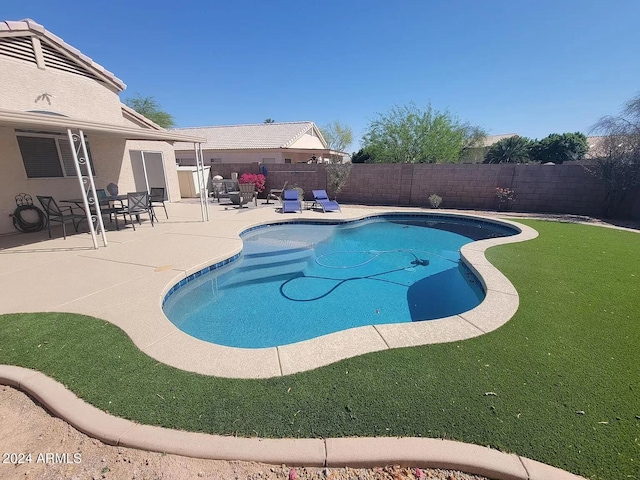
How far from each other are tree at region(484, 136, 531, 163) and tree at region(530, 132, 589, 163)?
4.11 feet

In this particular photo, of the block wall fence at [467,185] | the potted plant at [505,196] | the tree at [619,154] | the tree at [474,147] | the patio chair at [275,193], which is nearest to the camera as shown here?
the tree at [619,154]

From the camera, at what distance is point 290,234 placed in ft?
31.0

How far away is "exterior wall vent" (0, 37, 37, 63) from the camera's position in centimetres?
699

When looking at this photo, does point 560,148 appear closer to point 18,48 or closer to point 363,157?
point 363,157

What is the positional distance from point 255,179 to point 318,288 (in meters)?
10.6

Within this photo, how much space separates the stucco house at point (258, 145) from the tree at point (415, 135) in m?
5.65

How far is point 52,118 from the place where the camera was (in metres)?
5.45

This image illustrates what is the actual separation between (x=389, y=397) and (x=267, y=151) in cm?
2189

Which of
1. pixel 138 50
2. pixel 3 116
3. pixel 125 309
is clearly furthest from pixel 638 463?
pixel 138 50

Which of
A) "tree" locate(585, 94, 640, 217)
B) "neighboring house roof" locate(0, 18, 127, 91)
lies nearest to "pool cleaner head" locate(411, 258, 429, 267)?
"tree" locate(585, 94, 640, 217)

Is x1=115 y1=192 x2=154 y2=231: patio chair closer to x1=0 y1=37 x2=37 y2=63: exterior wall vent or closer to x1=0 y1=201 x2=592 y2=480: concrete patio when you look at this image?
x1=0 y1=201 x2=592 y2=480: concrete patio

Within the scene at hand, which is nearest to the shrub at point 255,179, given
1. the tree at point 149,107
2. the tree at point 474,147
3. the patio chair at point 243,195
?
the patio chair at point 243,195

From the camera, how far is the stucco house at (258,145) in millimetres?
22434

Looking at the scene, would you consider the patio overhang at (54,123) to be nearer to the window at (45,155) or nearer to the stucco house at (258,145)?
the window at (45,155)
